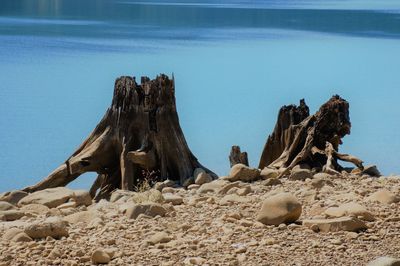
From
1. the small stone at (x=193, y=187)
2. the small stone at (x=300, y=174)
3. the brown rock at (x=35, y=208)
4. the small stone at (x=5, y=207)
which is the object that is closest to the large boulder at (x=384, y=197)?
the small stone at (x=300, y=174)

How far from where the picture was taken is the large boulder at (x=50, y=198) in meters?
7.35

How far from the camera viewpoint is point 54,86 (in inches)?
766

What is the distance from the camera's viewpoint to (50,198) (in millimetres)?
7426

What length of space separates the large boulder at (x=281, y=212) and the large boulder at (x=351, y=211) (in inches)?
10.6

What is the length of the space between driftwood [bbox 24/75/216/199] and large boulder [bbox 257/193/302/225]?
3.07 metres

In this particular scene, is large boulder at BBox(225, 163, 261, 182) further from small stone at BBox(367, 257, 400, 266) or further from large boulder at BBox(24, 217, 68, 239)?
small stone at BBox(367, 257, 400, 266)

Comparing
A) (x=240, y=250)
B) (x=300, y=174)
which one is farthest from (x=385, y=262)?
(x=300, y=174)

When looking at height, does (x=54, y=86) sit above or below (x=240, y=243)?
below

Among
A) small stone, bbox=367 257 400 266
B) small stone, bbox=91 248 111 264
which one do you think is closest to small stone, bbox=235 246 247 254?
small stone, bbox=91 248 111 264

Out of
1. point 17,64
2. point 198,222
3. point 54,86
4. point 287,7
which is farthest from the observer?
point 287,7

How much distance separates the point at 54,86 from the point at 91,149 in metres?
10.9

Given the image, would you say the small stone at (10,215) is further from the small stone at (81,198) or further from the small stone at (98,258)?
the small stone at (98,258)

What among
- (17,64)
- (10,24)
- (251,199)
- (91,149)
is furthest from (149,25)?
(251,199)

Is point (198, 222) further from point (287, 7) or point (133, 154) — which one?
point (287, 7)
